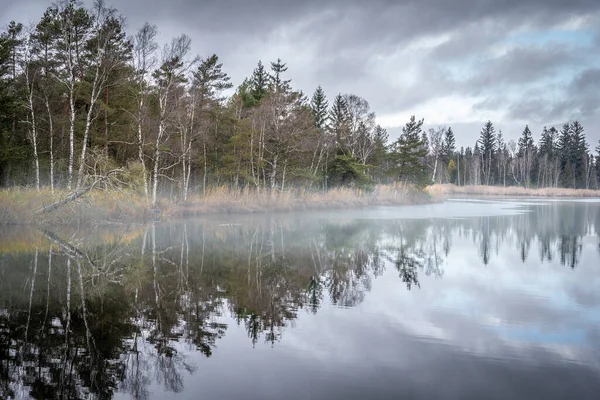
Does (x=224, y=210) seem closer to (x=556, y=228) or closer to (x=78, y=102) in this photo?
(x=78, y=102)

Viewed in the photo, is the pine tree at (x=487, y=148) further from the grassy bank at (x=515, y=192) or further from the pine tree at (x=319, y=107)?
the pine tree at (x=319, y=107)

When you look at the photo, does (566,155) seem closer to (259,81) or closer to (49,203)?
(259,81)

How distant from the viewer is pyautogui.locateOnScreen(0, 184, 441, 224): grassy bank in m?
21.4

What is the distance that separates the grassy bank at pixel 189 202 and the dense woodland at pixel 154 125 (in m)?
1.12

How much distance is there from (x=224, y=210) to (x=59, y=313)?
24.2m

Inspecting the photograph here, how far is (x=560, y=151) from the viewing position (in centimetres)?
10238

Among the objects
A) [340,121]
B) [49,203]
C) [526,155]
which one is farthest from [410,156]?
[526,155]

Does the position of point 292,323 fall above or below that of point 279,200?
below

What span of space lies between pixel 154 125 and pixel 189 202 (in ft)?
16.6

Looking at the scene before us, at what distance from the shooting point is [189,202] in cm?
3077

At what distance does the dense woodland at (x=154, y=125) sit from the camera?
26312 millimetres

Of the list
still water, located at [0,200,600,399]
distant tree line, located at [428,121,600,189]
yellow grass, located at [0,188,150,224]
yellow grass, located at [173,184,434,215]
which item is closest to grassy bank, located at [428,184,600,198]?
distant tree line, located at [428,121,600,189]

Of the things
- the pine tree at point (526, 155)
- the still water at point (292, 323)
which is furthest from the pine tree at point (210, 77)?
the pine tree at point (526, 155)

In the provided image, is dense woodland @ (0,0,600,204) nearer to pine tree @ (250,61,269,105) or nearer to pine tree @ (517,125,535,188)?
pine tree @ (250,61,269,105)
